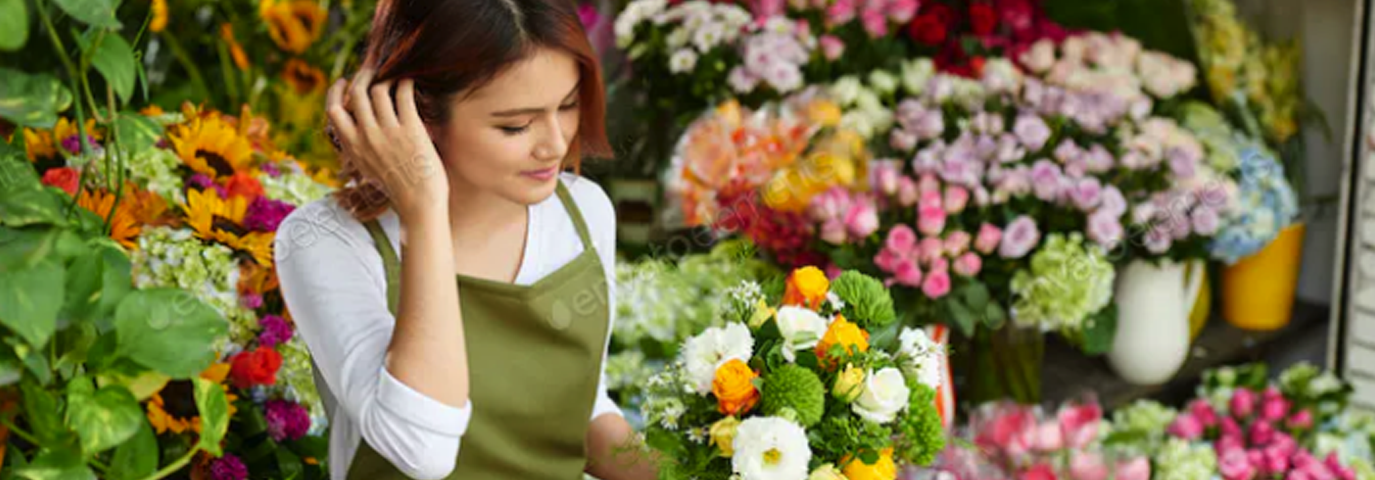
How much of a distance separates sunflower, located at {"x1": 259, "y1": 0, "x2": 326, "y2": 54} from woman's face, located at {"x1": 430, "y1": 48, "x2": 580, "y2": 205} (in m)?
1.37

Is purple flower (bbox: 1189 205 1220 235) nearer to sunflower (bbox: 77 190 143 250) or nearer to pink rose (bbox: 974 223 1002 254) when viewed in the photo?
pink rose (bbox: 974 223 1002 254)

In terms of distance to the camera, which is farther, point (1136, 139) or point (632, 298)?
point (1136, 139)

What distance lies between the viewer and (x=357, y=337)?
43.8 inches

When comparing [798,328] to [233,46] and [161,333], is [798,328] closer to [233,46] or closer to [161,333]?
[161,333]

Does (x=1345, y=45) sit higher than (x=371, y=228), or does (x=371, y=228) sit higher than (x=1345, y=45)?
(x=371, y=228)

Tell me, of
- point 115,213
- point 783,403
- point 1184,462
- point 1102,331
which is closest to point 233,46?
point 115,213

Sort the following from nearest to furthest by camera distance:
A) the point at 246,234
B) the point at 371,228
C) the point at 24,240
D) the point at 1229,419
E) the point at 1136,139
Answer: the point at 24,240, the point at 371,228, the point at 246,234, the point at 1136,139, the point at 1229,419

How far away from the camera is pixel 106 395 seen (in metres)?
1.01

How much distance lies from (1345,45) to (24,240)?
10.7 feet

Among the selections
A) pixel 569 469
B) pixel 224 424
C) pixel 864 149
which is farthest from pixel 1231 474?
pixel 224 424

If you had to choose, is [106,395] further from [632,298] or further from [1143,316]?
[1143,316]

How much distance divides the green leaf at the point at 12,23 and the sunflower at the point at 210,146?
0.65 meters

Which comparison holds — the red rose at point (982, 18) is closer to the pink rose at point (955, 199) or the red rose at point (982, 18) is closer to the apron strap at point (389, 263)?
the pink rose at point (955, 199)

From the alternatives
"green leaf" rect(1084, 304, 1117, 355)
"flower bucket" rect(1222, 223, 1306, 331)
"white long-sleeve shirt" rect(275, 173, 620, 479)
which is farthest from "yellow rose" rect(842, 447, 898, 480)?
"flower bucket" rect(1222, 223, 1306, 331)
